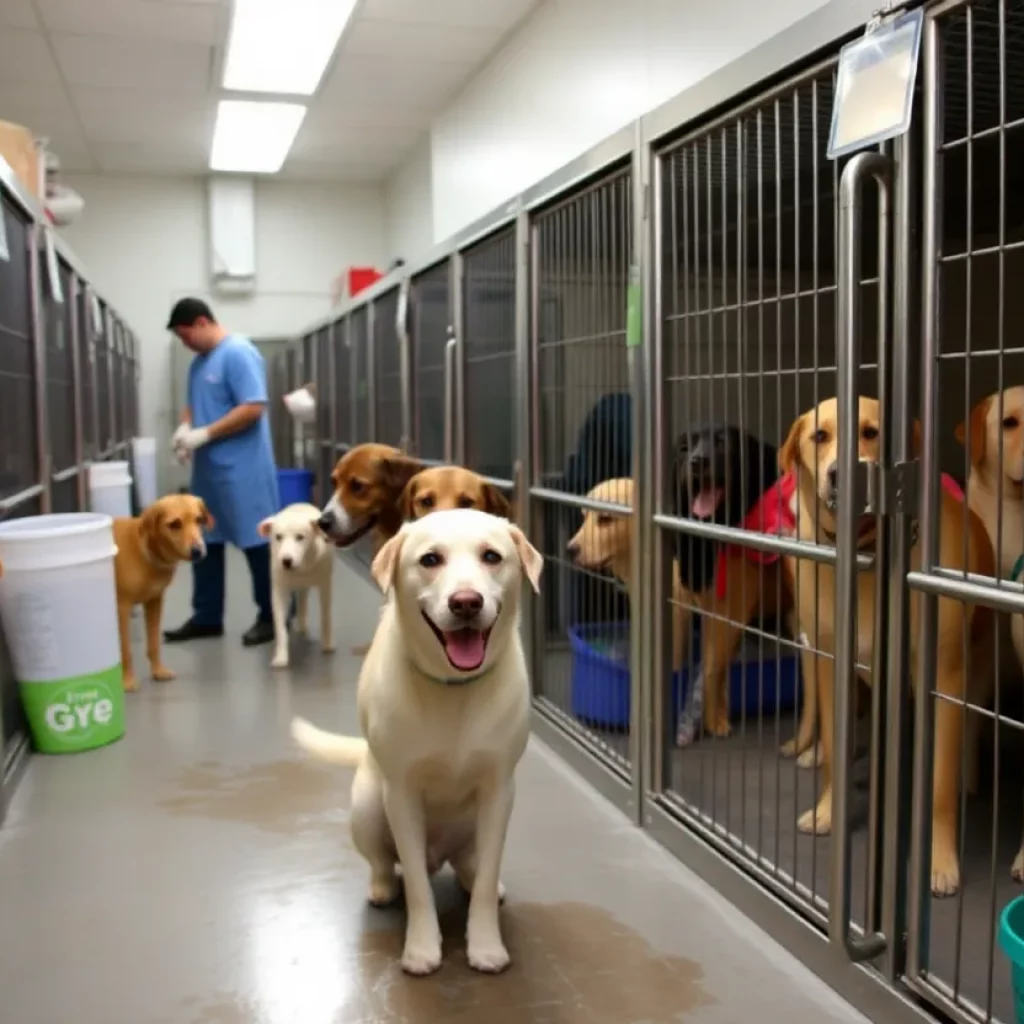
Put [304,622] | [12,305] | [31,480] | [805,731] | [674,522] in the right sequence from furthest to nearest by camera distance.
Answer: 1. [304,622]
2. [31,480]
3. [12,305]
4. [805,731]
5. [674,522]

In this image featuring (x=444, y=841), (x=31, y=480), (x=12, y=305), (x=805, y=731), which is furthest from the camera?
(x=31, y=480)

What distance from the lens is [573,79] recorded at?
4477 mm

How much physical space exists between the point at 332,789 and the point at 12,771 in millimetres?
885

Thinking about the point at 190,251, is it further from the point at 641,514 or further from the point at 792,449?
the point at 792,449

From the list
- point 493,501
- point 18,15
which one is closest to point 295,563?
point 493,501

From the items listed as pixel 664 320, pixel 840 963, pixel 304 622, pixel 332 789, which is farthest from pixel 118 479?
pixel 840 963

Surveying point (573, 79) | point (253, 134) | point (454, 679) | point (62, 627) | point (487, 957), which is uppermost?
point (253, 134)

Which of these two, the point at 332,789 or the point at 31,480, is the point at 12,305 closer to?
the point at 31,480

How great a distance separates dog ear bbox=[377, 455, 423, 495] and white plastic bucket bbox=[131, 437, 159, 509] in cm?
435

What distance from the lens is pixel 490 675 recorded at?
1819mm

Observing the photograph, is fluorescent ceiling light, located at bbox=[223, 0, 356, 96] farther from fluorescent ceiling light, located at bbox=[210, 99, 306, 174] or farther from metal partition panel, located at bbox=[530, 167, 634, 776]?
metal partition panel, located at bbox=[530, 167, 634, 776]

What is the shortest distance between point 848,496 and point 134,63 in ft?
18.3

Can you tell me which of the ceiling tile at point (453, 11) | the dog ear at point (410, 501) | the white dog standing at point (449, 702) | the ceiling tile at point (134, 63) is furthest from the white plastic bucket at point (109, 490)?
the white dog standing at point (449, 702)

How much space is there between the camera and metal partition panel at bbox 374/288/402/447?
206 inches
